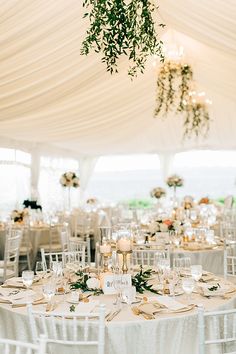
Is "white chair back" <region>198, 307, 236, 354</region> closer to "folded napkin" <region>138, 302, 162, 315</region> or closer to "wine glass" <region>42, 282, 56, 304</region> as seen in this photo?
"folded napkin" <region>138, 302, 162, 315</region>

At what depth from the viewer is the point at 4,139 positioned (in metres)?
10.8

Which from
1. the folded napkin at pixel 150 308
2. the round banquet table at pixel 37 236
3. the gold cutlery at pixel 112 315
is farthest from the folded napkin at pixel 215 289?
the round banquet table at pixel 37 236

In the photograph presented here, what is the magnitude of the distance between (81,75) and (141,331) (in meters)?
3.89

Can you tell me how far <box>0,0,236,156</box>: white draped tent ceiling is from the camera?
14.2 ft

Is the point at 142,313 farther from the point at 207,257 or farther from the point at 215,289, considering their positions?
the point at 207,257

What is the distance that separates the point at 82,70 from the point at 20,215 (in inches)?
144

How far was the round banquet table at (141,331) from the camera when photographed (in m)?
2.79

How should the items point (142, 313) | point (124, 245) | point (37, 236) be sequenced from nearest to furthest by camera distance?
1. point (142, 313)
2. point (124, 245)
3. point (37, 236)

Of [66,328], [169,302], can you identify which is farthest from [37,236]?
[66,328]

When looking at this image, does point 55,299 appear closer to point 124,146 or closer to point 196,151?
point 124,146

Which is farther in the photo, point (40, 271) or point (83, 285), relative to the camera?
point (40, 271)

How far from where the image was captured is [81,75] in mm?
5867

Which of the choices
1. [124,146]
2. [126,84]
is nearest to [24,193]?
[124,146]

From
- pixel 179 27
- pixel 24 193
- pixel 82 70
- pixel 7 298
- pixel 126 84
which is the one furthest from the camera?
pixel 24 193
